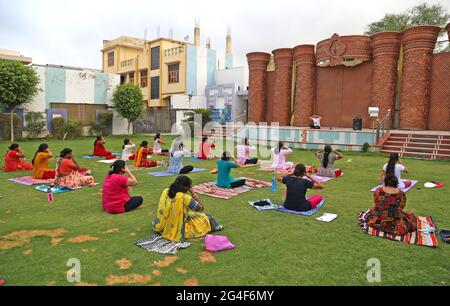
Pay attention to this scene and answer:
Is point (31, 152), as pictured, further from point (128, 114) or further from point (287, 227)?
point (287, 227)

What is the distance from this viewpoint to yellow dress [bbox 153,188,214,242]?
17.5ft

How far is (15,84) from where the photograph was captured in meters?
20.9

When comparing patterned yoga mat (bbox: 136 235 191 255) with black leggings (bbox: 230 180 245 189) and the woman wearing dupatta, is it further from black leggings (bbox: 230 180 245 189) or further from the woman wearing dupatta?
the woman wearing dupatta

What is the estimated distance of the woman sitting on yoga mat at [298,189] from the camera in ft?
22.0

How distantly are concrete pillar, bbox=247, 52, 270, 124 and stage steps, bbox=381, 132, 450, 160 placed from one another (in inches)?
417

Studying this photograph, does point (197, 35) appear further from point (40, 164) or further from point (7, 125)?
point (40, 164)

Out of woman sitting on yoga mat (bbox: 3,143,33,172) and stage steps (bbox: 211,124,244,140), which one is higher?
stage steps (bbox: 211,124,244,140)

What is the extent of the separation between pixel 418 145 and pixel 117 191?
1509 cm

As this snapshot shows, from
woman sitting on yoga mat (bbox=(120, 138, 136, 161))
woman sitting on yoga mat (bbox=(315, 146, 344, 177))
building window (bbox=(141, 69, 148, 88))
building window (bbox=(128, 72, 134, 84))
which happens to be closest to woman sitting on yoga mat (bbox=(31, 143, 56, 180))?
woman sitting on yoga mat (bbox=(120, 138, 136, 161))

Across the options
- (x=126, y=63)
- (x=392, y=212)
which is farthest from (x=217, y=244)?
(x=126, y=63)

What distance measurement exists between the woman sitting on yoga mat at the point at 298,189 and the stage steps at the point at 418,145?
11308 millimetres

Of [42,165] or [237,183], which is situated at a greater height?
[42,165]
